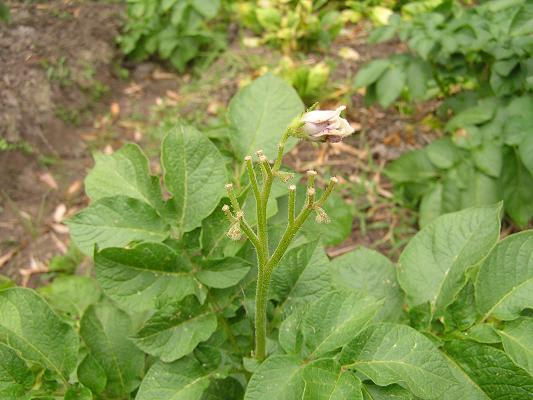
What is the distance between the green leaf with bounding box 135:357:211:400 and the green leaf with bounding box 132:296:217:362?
0.05 meters

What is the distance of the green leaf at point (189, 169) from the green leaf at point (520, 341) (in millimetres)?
811

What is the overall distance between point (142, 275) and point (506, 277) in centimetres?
92

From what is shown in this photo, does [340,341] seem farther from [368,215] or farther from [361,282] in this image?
[368,215]

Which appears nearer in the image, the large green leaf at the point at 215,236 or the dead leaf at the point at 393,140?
the large green leaf at the point at 215,236

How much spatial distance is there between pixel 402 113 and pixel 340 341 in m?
2.47

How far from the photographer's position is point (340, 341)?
1.22m

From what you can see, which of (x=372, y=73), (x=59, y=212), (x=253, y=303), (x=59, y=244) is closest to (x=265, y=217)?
(x=253, y=303)

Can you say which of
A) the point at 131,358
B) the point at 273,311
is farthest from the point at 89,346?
the point at 273,311

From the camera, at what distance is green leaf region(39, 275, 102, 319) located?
6.41 ft

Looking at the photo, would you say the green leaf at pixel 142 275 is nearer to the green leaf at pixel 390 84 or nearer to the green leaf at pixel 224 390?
the green leaf at pixel 224 390

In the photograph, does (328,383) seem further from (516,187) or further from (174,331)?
(516,187)

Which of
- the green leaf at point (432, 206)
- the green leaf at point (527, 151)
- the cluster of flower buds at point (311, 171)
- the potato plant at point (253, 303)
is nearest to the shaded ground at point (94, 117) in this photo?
the green leaf at point (432, 206)

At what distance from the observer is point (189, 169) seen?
1406mm

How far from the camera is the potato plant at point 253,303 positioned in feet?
3.98
